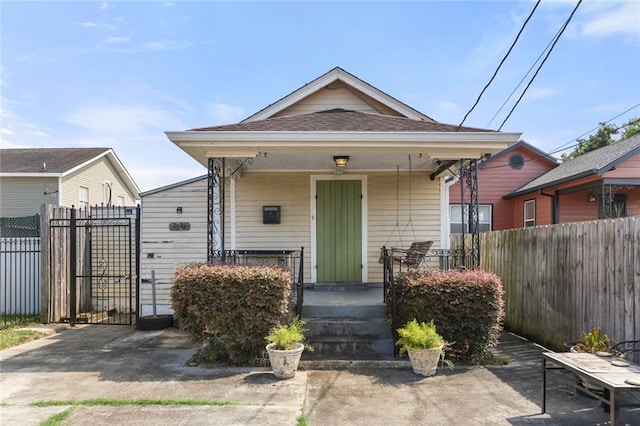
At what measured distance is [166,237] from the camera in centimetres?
803

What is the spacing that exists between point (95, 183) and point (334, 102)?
1347 centimetres

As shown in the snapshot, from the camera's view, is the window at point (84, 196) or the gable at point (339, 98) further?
the window at point (84, 196)

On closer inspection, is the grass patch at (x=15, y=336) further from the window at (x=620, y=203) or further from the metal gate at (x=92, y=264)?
the window at (x=620, y=203)

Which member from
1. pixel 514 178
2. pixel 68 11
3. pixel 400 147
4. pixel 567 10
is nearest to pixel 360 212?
pixel 400 147

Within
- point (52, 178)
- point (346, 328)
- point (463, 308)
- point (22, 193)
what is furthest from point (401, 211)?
point (22, 193)

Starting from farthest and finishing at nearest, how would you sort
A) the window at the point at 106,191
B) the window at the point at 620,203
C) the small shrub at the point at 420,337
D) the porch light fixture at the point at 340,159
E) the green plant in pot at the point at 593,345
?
the window at the point at 106,191, the window at the point at 620,203, the porch light fixture at the point at 340,159, the small shrub at the point at 420,337, the green plant in pot at the point at 593,345

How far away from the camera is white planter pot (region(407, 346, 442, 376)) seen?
14.9 ft

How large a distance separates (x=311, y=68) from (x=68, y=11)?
5.99 metres

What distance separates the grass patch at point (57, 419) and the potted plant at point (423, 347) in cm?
342

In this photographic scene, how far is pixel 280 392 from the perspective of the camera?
13.4ft

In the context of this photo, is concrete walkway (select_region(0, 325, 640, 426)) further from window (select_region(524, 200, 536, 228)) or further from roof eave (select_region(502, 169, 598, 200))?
window (select_region(524, 200, 536, 228))

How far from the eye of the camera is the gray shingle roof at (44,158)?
15102mm

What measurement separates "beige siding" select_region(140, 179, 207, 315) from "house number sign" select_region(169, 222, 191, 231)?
0.06 metres

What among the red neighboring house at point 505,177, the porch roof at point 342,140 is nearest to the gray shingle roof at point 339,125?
the porch roof at point 342,140
